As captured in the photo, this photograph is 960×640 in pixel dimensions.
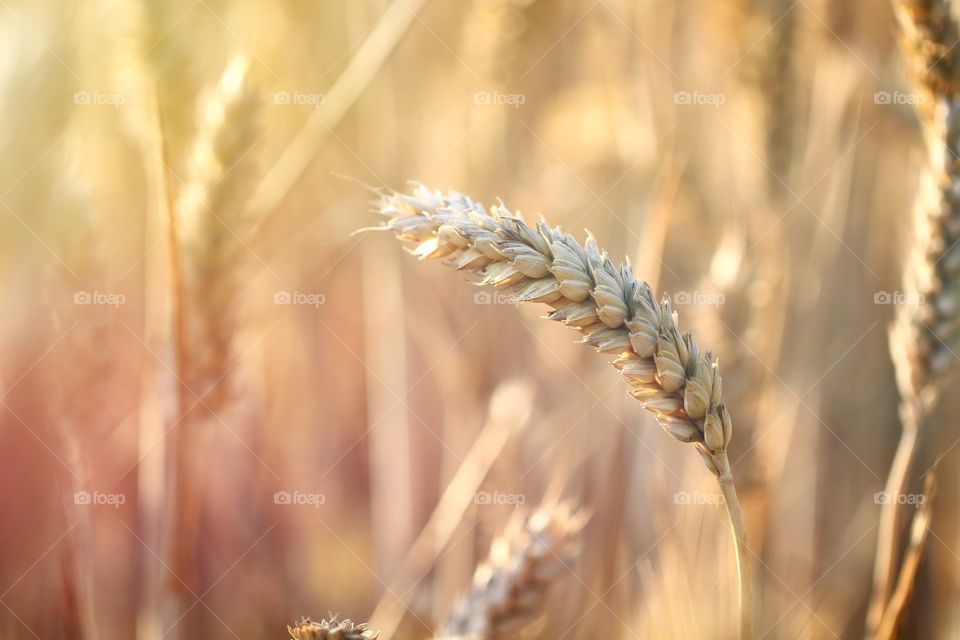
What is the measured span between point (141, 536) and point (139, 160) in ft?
2.89

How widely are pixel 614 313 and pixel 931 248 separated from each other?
622mm

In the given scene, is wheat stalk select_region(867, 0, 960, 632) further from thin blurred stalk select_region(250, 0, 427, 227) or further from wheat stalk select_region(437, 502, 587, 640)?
thin blurred stalk select_region(250, 0, 427, 227)

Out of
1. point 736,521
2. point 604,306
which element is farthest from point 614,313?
point 736,521

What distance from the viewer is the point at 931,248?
91cm

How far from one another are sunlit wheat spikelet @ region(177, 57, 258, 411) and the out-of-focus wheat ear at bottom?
1.71ft

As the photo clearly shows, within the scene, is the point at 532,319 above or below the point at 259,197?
below

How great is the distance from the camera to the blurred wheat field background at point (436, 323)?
1.05 m

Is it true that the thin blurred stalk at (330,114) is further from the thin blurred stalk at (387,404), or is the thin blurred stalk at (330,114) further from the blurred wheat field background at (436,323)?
the thin blurred stalk at (387,404)

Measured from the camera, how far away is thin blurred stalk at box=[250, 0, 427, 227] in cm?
117

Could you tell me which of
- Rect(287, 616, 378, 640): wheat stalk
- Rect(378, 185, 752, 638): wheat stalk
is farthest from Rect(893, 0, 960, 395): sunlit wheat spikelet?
Rect(287, 616, 378, 640): wheat stalk

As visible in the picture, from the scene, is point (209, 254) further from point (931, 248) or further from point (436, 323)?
point (931, 248)

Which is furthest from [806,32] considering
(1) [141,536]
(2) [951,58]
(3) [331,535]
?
(1) [141,536]

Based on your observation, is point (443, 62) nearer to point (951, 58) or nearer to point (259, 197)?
point (259, 197)

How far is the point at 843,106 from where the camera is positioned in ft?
4.24
